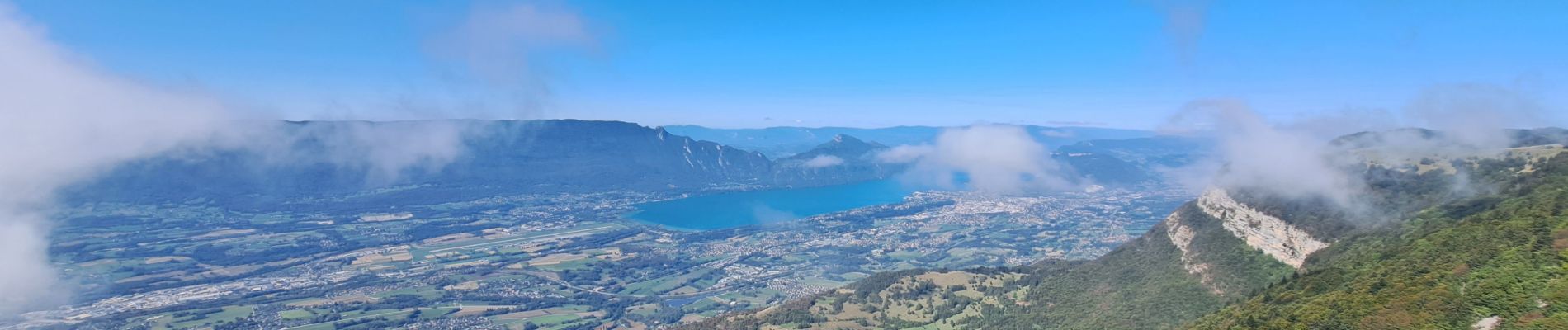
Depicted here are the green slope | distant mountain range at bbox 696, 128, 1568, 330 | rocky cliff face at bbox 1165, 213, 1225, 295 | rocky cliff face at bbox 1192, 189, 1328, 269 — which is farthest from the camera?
rocky cliff face at bbox 1165, 213, 1225, 295

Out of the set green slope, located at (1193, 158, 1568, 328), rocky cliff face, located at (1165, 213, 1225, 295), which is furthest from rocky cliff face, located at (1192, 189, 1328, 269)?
green slope, located at (1193, 158, 1568, 328)

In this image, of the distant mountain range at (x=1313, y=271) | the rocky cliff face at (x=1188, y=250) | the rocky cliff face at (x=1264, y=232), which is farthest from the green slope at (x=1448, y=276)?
the rocky cliff face at (x=1188, y=250)

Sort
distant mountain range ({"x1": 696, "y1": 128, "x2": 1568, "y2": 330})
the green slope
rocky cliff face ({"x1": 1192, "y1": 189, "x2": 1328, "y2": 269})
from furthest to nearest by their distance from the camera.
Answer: rocky cliff face ({"x1": 1192, "y1": 189, "x2": 1328, "y2": 269}) → distant mountain range ({"x1": 696, "y1": 128, "x2": 1568, "y2": 330}) → the green slope

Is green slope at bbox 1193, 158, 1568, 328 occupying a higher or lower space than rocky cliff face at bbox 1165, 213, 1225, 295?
higher

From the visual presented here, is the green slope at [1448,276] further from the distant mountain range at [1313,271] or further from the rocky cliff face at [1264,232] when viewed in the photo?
the rocky cliff face at [1264,232]

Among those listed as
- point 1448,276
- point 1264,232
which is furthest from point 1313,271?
point 1264,232

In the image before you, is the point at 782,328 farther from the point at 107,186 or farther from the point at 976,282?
the point at 107,186

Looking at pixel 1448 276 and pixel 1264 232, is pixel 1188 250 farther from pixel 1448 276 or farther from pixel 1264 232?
pixel 1448 276

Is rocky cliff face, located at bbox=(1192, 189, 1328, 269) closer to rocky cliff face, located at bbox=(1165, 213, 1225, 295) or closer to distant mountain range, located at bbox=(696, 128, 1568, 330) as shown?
distant mountain range, located at bbox=(696, 128, 1568, 330)

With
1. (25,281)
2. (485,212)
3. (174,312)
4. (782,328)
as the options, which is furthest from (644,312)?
(485,212)
